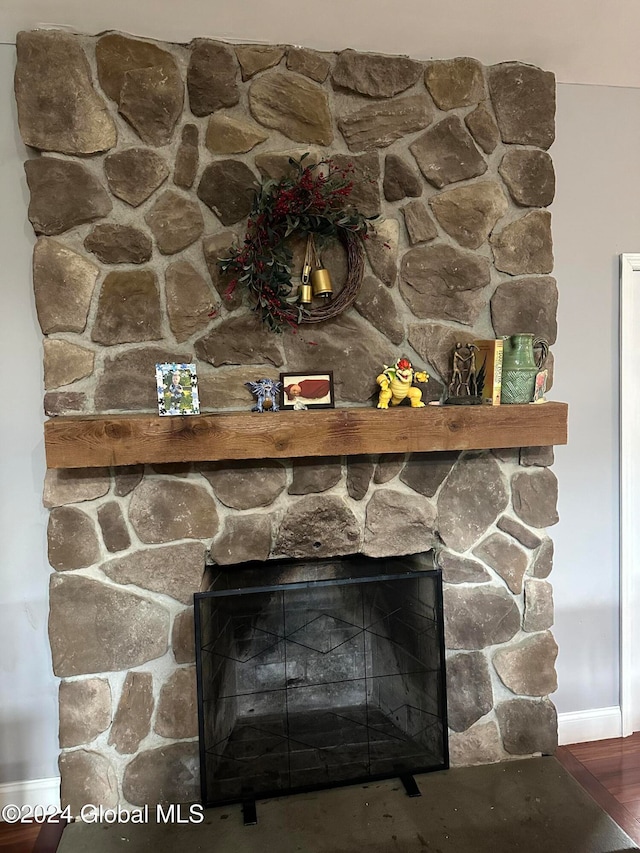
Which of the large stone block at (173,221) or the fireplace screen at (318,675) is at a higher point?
the large stone block at (173,221)

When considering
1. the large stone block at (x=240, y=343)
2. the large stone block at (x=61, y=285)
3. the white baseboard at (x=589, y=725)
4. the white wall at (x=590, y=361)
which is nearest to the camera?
the large stone block at (x=61, y=285)

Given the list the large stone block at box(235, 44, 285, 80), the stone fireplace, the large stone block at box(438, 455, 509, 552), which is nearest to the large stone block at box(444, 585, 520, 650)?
the stone fireplace

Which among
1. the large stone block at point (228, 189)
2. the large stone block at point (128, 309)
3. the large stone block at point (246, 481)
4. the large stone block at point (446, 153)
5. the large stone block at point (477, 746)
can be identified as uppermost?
the large stone block at point (446, 153)

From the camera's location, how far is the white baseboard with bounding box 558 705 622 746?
2320mm

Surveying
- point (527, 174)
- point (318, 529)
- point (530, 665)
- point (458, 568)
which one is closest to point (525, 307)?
point (527, 174)

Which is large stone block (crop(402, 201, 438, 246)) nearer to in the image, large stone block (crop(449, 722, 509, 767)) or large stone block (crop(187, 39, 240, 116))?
large stone block (crop(187, 39, 240, 116))

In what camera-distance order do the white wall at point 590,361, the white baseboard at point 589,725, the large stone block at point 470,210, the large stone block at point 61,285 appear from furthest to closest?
the white baseboard at point 589,725, the white wall at point 590,361, the large stone block at point 470,210, the large stone block at point 61,285

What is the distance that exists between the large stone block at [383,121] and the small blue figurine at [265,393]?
81cm

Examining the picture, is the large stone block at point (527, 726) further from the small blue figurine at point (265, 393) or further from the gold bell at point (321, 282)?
the gold bell at point (321, 282)

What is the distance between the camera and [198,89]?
186 centimetres

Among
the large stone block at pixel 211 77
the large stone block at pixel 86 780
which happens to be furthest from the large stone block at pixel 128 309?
the large stone block at pixel 86 780

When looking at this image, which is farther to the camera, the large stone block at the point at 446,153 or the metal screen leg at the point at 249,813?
the large stone block at the point at 446,153

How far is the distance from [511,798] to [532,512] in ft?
2.97

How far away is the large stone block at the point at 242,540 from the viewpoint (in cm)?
192
